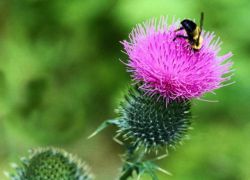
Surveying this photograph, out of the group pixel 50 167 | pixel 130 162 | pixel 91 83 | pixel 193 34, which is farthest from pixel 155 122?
pixel 91 83

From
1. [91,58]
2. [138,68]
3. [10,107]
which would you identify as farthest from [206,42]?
[91,58]

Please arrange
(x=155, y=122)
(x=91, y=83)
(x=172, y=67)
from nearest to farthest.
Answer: (x=172, y=67) < (x=155, y=122) < (x=91, y=83)

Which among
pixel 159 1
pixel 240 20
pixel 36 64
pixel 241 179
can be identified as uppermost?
pixel 36 64

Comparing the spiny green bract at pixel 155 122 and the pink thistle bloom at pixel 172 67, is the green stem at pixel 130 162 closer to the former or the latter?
the spiny green bract at pixel 155 122

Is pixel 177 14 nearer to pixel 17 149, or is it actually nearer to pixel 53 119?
pixel 53 119

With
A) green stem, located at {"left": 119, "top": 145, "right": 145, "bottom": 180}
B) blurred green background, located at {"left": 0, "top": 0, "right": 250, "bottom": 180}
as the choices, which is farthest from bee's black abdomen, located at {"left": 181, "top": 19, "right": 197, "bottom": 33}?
blurred green background, located at {"left": 0, "top": 0, "right": 250, "bottom": 180}

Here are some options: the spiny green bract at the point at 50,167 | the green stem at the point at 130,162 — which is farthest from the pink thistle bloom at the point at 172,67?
the spiny green bract at the point at 50,167

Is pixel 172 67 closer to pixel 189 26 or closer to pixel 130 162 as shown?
pixel 189 26
